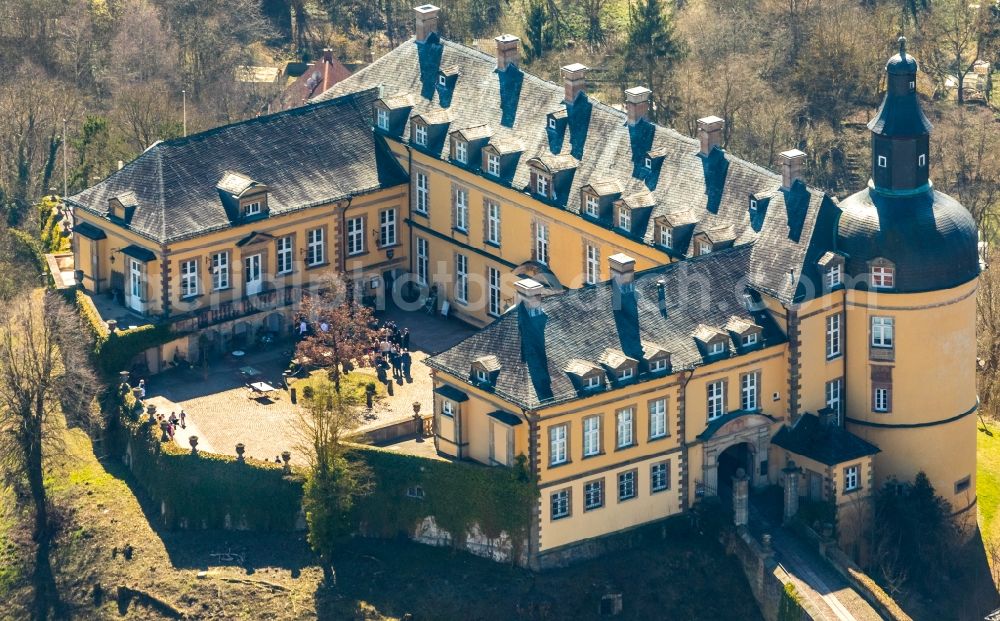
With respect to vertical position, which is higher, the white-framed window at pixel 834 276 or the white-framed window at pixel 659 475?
the white-framed window at pixel 834 276

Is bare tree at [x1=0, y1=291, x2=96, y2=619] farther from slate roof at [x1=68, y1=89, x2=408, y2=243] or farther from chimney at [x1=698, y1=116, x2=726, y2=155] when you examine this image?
chimney at [x1=698, y1=116, x2=726, y2=155]

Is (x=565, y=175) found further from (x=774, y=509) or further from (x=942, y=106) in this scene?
(x=942, y=106)

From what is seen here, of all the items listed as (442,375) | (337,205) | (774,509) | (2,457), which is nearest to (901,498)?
(774,509)

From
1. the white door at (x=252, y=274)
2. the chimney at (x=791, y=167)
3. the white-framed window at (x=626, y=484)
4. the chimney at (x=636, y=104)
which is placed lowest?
the white-framed window at (x=626, y=484)

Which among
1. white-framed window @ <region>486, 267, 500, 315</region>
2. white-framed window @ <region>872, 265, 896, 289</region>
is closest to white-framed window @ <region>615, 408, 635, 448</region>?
white-framed window @ <region>872, 265, 896, 289</region>

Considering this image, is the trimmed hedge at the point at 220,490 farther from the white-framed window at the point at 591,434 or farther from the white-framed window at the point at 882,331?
the white-framed window at the point at 882,331

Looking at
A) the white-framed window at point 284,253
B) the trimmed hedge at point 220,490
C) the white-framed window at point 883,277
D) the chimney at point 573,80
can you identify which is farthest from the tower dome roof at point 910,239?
the white-framed window at point 284,253
